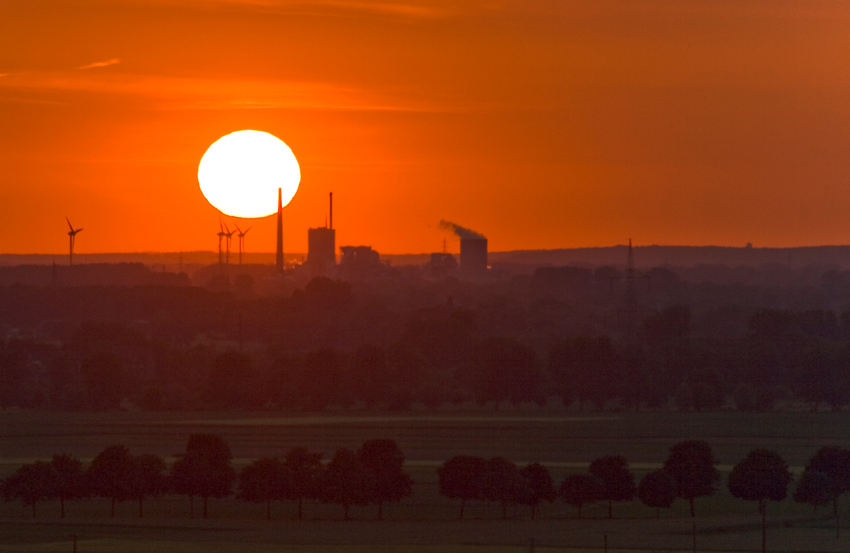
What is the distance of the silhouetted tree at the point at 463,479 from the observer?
33406 mm

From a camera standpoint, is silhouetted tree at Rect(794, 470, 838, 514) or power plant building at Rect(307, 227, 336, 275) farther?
power plant building at Rect(307, 227, 336, 275)

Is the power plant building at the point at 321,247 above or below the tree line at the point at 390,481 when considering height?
above

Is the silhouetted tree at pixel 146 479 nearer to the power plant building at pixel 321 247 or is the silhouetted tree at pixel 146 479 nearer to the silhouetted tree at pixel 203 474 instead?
the silhouetted tree at pixel 203 474

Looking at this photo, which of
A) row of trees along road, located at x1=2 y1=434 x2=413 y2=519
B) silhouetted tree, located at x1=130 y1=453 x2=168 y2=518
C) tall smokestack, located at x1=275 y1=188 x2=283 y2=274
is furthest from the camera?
tall smokestack, located at x1=275 y1=188 x2=283 y2=274

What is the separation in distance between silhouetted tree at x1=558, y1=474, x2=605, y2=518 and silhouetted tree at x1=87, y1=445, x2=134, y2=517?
12.7 m

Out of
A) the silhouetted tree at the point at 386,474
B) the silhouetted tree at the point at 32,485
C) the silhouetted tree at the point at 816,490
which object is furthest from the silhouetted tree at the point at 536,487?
the silhouetted tree at the point at 32,485

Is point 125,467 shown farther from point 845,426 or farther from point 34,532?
point 845,426

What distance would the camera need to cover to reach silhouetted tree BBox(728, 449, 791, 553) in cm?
3425

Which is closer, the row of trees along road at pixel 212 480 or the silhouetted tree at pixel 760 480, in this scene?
the row of trees along road at pixel 212 480

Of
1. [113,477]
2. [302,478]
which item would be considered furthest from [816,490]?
[113,477]

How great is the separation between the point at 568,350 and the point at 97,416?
27927mm

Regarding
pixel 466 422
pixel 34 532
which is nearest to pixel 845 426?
pixel 466 422

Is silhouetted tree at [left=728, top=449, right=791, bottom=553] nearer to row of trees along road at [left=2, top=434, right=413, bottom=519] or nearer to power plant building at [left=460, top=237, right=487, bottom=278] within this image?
row of trees along road at [left=2, top=434, right=413, bottom=519]

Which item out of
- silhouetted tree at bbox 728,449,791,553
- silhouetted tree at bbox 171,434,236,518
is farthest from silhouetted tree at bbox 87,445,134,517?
silhouetted tree at bbox 728,449,791,553
